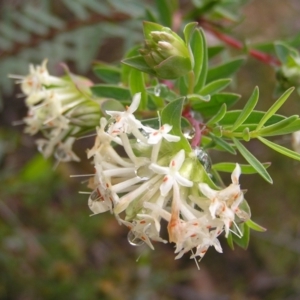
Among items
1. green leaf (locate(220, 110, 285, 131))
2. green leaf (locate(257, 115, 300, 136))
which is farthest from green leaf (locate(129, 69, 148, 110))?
green leaf (locate(257, 115, 300, 136))

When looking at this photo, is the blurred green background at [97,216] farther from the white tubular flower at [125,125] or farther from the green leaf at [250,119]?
the white tubular flower at [125,125]

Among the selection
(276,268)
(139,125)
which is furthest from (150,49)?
(276,268)

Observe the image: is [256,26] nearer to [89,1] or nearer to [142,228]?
[89,1]

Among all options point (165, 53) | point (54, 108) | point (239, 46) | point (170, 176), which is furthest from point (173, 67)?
point (239, 46)

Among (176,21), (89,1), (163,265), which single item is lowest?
(163,265)

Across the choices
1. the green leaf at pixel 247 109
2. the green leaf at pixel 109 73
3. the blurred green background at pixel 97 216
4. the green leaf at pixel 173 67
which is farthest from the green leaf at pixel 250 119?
the blurred green background at pixel 97 216

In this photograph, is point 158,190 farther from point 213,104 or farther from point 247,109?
point 213,104

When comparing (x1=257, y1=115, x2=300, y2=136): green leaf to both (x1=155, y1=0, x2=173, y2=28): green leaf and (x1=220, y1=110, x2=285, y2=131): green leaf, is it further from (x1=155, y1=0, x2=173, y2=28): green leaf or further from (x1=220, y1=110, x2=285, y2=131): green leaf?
(x1=155, y1=0, x2=173, y2=28): green leaf
